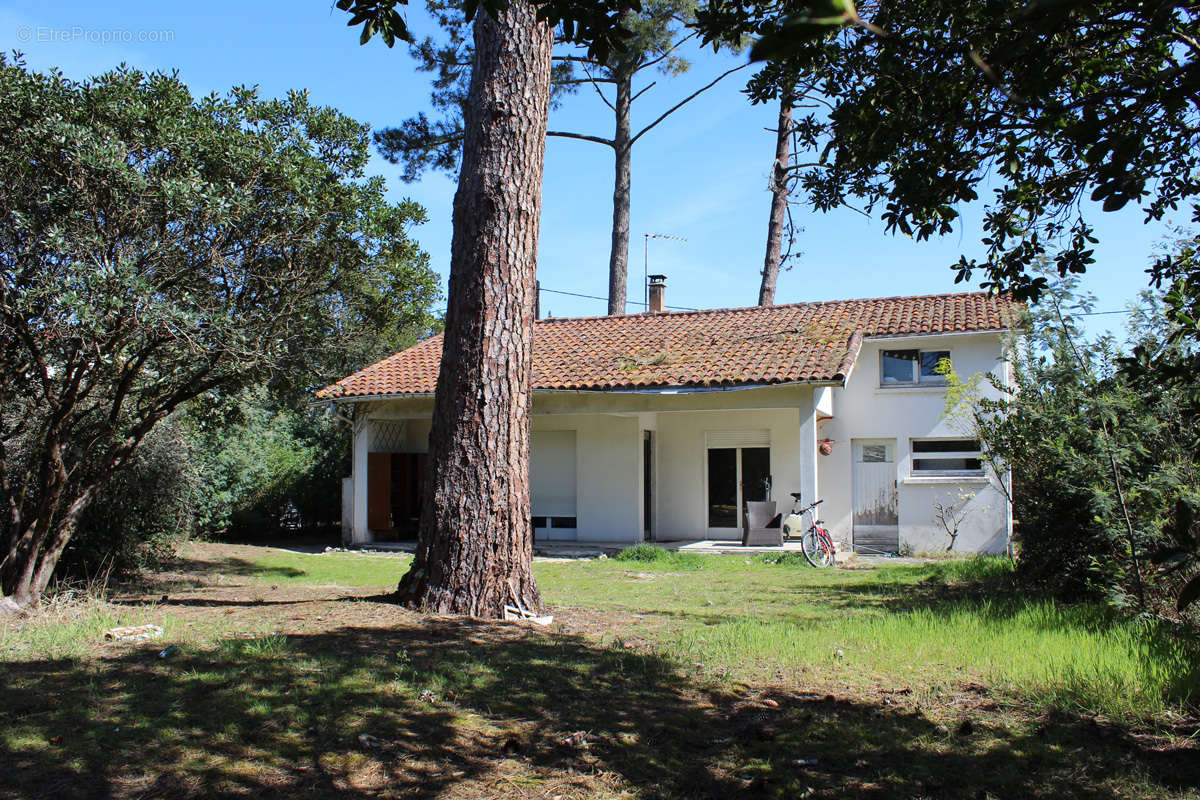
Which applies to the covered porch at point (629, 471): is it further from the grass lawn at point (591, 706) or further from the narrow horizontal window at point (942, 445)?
the grass lawn at point (591, 706)

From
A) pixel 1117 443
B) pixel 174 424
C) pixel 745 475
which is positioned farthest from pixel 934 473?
pixel 174 424

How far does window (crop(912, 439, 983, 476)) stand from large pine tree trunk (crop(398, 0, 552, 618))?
42.6 ft

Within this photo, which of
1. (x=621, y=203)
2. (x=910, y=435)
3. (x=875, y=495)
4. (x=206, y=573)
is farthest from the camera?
(x=621, y=203)

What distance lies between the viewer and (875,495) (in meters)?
19.5

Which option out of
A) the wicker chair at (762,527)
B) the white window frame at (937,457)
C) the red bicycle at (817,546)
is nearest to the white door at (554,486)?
the wicker chair at (762,527)

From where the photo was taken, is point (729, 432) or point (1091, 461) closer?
point (1091, 461)

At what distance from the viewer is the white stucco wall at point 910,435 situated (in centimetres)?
1700

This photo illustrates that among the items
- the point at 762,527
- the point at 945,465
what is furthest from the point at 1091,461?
the point at 945,465

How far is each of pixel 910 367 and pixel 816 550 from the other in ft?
18.9

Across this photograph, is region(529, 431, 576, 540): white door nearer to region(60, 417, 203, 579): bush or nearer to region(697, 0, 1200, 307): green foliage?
region(60, 417, 203, 579): bush

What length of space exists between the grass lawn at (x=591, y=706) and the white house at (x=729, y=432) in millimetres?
10181

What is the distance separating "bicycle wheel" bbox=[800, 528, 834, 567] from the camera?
47.2 ft

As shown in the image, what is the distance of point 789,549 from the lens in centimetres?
1614

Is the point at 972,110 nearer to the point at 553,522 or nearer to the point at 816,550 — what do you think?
the point at 816,550
